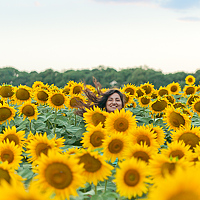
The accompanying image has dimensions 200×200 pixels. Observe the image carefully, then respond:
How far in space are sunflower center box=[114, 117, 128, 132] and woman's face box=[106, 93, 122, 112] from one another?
2561mm

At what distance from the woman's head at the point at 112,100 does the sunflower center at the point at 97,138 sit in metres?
3.08

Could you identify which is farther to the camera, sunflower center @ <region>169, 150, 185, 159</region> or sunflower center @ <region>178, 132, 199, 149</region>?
sunflower center @ <region>178, 132, 199, 149</region>

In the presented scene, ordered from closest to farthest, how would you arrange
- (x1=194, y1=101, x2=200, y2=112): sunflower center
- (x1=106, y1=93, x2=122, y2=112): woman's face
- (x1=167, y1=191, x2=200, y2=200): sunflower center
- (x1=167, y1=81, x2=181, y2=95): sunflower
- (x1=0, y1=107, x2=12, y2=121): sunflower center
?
1. (x1=167, y1=191, x2=200, y2=200): sunflower center
2. (x1=0, y1=107, x2=12, y2=121): sunflower center
3. (x1=106, y1=93, x2=122, y2=112): woman's face
4. (x1=194, y1=101, x2=200, y2=112): sunflower center
5. (x1=167, y1=81, x2=181, y2=95): sunflower

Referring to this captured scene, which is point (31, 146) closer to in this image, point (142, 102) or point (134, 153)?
point (134, 153)

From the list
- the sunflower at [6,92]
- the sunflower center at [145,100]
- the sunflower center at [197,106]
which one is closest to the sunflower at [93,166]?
the sunflower center at [197,106]

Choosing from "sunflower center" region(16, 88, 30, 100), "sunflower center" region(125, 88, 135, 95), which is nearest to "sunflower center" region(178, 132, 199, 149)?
"sunflower center" region(16, 88, 30, 100)

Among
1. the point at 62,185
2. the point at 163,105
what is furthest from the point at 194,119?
the point at 62,185

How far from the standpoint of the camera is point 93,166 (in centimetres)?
232

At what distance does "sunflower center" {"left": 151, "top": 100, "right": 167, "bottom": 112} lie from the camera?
22.2 feet

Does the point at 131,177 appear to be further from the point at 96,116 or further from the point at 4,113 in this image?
the point at 4,113

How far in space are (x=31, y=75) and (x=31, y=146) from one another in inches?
1188

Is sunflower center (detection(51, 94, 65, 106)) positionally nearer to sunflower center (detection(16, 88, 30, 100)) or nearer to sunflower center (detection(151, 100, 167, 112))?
sunflower center (detection(16, 88, 30, 100))

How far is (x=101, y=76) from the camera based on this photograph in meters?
32.0

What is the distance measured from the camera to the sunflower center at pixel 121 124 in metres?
3.66
